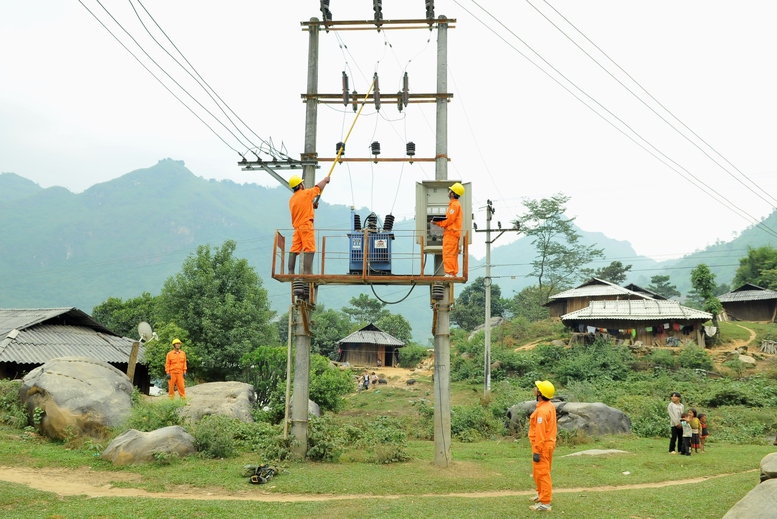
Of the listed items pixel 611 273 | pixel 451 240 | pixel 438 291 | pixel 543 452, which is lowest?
pixel 543 452

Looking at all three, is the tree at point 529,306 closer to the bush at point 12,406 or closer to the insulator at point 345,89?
the insulator at point 345,89

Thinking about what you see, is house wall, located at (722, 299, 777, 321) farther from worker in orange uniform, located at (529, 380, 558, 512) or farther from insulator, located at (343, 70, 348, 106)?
worker in orange uniform, located at (529, 380, 558, 512)

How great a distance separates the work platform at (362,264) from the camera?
47.7ft

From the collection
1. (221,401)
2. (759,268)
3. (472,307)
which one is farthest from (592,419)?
(759,268)

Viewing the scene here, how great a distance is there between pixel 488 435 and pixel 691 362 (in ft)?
67.8

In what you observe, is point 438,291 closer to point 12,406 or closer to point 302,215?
point 302,215

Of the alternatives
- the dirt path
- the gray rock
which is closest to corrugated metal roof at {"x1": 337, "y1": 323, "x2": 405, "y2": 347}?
the dirt path

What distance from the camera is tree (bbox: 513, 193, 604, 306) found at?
74.5m

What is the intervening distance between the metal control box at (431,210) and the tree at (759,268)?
57.6 meters

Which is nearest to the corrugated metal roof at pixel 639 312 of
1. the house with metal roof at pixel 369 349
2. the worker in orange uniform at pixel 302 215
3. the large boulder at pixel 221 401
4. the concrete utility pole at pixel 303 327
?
the house with metal roof at pixel 369 349

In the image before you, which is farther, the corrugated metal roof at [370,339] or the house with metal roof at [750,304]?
the corrugated metal roof at [370,339]

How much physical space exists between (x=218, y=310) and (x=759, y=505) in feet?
108

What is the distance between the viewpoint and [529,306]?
2938 inches

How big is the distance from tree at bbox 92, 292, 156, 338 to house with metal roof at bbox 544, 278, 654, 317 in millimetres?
36278
